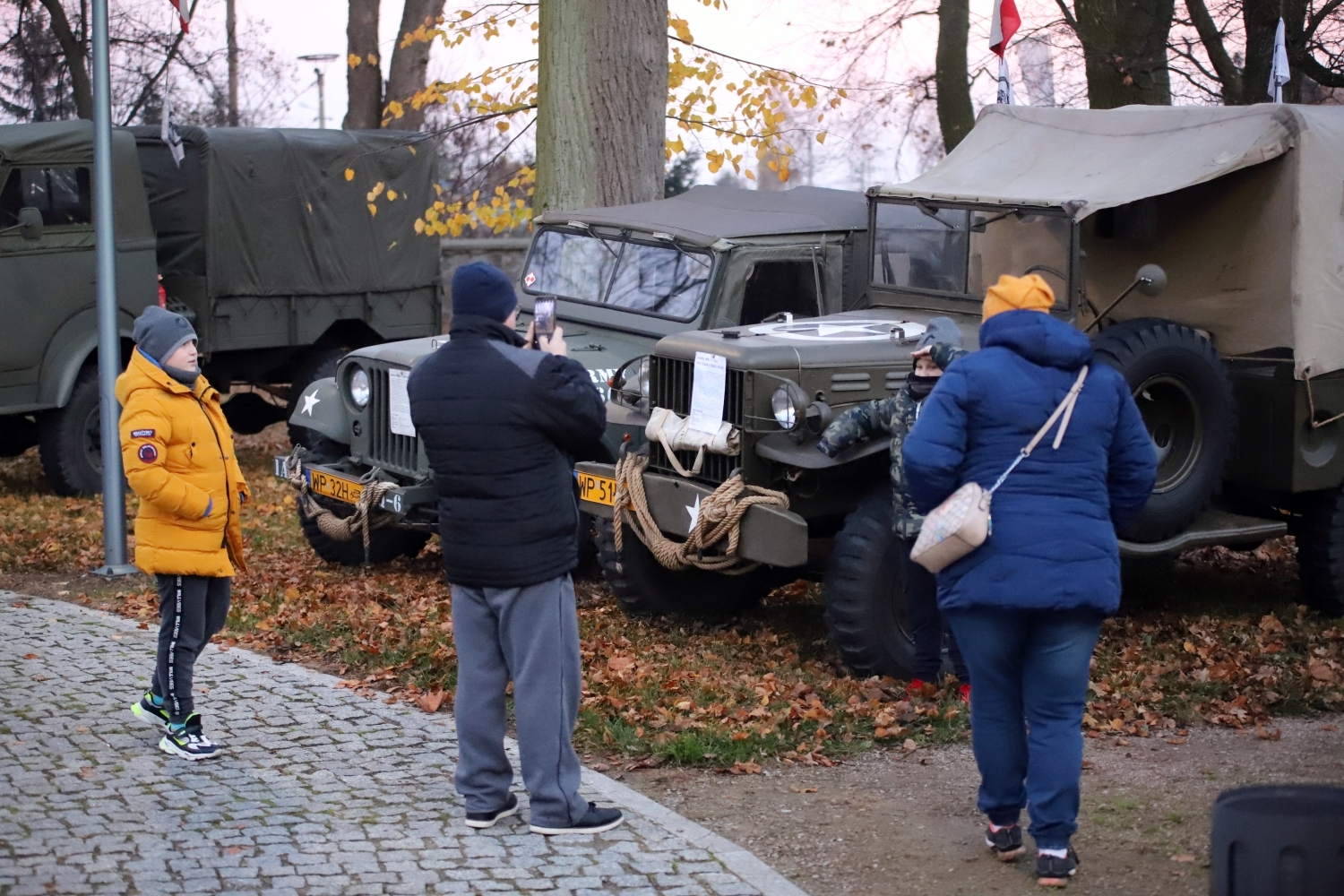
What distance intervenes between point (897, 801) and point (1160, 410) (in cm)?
272

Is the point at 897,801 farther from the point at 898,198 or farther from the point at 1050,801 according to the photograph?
the point at 898,198

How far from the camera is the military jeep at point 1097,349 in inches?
275

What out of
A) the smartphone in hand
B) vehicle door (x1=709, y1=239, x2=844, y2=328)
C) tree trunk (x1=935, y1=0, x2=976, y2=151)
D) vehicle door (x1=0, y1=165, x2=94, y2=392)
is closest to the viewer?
the smartphone in hand

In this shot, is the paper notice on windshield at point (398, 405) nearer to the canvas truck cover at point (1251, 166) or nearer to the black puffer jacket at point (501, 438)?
the canvas truck cover at point (1251, 166)

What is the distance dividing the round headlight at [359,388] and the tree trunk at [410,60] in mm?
9988

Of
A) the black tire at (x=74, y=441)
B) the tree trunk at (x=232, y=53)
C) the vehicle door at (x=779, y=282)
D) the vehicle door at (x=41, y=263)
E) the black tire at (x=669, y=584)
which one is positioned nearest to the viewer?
the black tire at (x=669, y=584)

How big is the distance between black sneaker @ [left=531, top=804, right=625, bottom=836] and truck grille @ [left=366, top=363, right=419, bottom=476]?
3863 mm

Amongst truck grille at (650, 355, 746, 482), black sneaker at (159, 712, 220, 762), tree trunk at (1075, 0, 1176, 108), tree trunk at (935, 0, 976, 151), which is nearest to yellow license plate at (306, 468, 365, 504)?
truck grille at (650, 355, 746, 482)

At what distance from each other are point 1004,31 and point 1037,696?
6.64 metres

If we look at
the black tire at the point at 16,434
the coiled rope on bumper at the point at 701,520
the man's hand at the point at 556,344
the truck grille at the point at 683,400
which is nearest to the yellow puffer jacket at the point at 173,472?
the man's hand at the point at 556,344

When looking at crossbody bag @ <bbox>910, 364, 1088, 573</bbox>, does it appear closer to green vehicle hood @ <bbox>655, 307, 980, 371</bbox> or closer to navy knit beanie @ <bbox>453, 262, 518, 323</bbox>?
navy knit beanie @ <bbox>453, 262, 518, 323</bbox>

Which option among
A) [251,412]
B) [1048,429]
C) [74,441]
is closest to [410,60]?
[251,412]

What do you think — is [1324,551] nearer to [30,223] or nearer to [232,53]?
[30,223]

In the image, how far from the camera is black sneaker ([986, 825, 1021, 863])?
16.0ft
